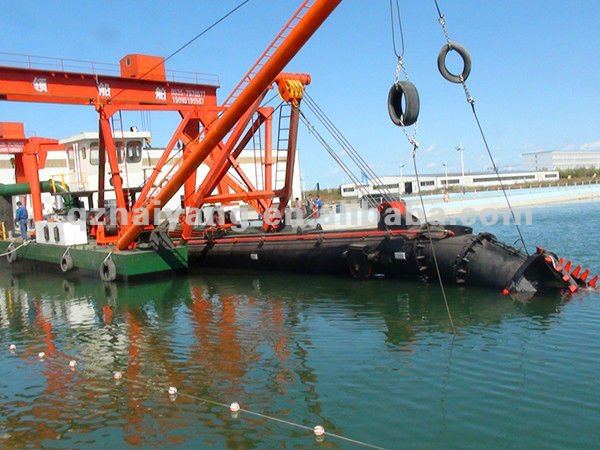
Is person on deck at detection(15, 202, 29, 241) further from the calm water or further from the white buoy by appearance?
the white buoy

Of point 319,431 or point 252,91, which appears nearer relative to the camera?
point 319,431

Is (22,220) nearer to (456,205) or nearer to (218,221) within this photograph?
(218,221)

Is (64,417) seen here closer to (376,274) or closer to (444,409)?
(444,409)

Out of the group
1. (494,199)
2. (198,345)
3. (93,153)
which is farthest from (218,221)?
(494,199)

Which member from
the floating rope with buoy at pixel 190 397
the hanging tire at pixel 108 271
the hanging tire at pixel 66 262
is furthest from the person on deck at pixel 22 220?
the floating rope with buoy at pixel 190 397

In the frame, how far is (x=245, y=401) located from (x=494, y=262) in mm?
7083

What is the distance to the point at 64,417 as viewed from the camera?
6375 mm

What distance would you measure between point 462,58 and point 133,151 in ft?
46.1

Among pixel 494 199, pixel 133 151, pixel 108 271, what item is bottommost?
pixel 108 271

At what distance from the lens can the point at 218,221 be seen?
19.7 metres

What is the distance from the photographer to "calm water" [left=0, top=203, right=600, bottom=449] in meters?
5.70

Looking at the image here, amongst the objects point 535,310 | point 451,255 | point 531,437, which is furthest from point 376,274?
point 531,437

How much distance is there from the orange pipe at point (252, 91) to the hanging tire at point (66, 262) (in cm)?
247

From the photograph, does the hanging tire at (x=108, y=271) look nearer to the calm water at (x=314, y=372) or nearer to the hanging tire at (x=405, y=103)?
the calm water at (x=314, y=372)
